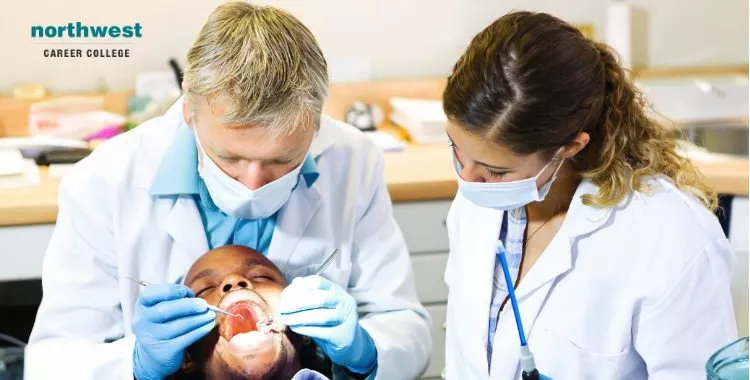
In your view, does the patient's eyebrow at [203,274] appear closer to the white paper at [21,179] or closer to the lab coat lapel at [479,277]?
the lab coat lapel at [479,277]

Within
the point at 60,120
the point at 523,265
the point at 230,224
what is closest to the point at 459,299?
the point at 523,265

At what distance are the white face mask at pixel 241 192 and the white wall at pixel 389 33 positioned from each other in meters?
0.92

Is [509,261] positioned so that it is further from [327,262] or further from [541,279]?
[327,262]

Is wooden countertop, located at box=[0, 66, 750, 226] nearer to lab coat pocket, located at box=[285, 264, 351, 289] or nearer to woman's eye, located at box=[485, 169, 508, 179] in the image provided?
lab coat pocket, located at box=[285, 264, 351, 289]

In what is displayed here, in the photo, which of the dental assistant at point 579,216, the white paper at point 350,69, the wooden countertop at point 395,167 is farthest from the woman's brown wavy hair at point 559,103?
the white paper at point 350,69

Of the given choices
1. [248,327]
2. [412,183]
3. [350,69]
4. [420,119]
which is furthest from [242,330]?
[350,69]

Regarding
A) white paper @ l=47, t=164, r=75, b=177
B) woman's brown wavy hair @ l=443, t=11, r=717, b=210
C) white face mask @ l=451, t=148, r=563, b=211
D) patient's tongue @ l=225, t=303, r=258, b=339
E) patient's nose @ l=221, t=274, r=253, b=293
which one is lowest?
white paper @ l=47, t=164, r=75, b=177

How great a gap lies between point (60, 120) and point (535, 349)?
160 centimetres

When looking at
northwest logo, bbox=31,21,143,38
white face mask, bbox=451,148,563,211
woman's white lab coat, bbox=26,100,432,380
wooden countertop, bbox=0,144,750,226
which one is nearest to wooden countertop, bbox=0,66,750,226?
wooden countertop, bbox=0,144,750,226

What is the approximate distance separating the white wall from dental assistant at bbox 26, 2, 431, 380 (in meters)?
0.84

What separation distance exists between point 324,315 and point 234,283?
13 centimetres

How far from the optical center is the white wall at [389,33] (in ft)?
8.16

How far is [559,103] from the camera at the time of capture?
1.30 meters

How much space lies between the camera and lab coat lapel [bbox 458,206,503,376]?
5.08 ft
